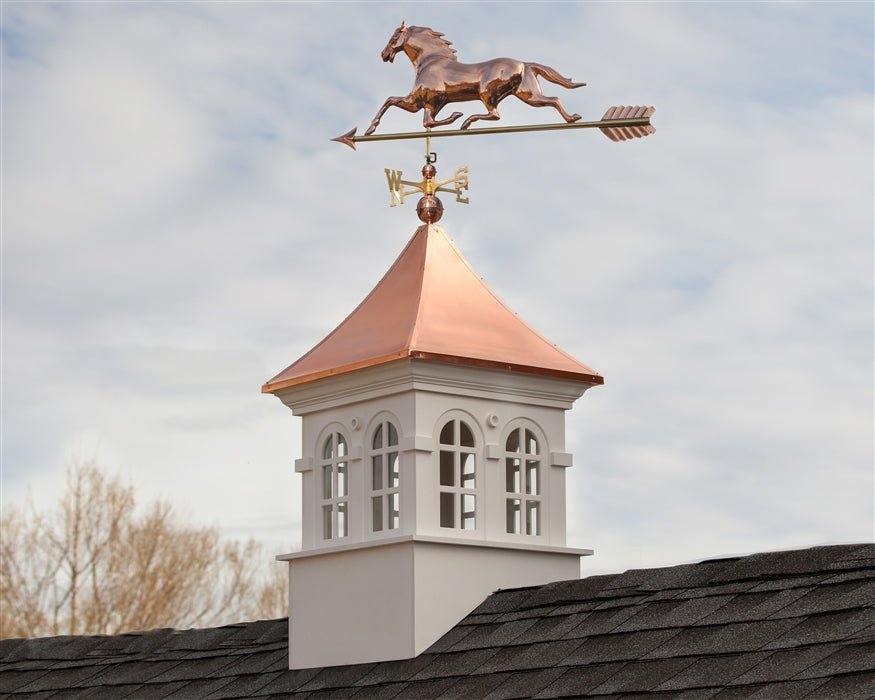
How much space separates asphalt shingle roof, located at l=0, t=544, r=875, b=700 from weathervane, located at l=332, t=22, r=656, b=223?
3.21 meters

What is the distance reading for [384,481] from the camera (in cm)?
1288

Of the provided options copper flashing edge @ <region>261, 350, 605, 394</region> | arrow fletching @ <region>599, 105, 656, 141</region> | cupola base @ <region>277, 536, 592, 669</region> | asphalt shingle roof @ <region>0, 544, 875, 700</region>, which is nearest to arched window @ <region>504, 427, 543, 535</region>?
cupola base @ <region>277, 536, 592, 669</region>

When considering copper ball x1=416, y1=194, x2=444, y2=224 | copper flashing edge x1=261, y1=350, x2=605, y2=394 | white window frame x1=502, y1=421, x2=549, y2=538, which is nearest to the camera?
copper flashing edge x1=261, y1=350, x2=605, y2=394

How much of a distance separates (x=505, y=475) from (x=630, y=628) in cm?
264

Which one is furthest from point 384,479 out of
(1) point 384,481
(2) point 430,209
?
(2) point 430,209

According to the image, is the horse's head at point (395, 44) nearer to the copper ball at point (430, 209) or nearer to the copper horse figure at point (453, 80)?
the copper horse figure at point (453, 80)

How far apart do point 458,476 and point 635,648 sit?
2.89 meters

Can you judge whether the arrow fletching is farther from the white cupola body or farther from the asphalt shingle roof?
the asphalt shingle roof

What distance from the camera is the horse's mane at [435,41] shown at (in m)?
13.7

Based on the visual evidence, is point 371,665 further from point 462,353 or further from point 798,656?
point 798,656

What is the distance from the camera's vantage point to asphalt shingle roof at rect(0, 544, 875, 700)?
9.23m

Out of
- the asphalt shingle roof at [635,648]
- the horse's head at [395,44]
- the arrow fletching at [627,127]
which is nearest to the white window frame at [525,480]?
the asphalt shingle roof at [635,648]

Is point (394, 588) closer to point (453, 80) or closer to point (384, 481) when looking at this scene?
point (384, 481)

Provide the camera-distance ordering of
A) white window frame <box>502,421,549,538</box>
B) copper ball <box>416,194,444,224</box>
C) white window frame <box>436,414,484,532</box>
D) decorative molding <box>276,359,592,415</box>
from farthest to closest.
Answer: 1. copper ball <box>416,194,444,224</box>
2. white window frame <box>502,421,549,538</box>
3. white window frame <box>436,414,484,532</box>
4. decorative molding <box>276,359,592,415</box>
